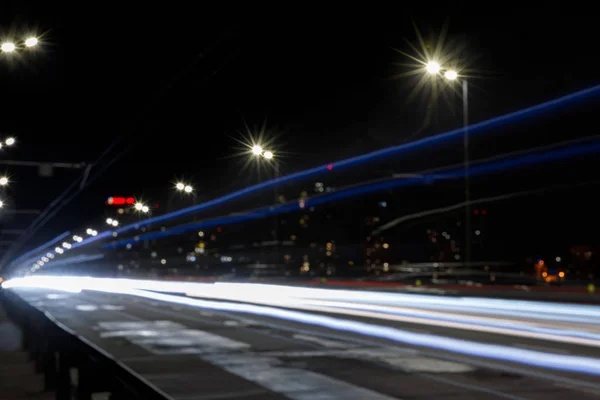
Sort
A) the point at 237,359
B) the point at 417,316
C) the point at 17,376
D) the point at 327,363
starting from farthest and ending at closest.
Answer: the point at 417,316 < the point at 237,359 < the point at 327,363 < the point at 17,376

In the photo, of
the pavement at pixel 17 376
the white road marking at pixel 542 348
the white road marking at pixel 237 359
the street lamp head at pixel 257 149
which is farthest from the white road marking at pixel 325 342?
the street lamp head at pixel 257 149

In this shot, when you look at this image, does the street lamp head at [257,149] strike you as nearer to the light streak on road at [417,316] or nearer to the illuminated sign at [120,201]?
the light streak on road at [417,316]

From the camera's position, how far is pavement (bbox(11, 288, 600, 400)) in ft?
37.3

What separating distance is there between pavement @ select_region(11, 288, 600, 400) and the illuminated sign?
56.5 metres

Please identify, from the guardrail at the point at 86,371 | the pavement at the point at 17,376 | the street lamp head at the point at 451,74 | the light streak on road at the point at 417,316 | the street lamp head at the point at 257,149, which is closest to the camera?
the guardrail at the point at 86,371

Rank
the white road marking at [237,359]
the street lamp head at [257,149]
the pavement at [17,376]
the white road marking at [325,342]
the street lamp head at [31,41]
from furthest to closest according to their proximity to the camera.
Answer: the street lamp head at [257,149] < the street lamp head at [31,41] < the white road marking at [325,342] < the pavement at [17,376] < the white road marking at [237,359]

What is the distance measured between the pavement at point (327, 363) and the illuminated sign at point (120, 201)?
56482mm

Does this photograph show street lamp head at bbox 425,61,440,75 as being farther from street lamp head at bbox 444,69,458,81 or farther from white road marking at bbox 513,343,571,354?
white road marking at bbox 513,343,571,354

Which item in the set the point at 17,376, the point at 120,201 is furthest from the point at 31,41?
the point at 120,201

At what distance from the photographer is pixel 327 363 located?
47.6 ft

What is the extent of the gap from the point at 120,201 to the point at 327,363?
70.6 meters

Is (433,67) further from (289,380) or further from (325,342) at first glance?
(289,380)

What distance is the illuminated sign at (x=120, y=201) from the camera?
80.2 metres

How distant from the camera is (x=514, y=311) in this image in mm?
21516
